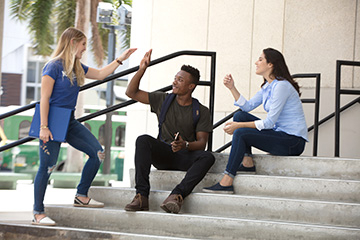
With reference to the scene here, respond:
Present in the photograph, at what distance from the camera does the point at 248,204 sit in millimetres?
4730

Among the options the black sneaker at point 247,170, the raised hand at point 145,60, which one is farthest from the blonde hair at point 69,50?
the black sneaker at point 247,170

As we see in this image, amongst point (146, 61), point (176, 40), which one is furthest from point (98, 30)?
point (146, 61)

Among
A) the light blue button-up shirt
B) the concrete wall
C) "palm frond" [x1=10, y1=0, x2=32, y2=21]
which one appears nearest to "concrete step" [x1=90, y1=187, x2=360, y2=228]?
the light blue button-up shirt

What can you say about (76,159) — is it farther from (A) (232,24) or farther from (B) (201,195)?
(B) (201,195)

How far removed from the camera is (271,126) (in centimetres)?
504

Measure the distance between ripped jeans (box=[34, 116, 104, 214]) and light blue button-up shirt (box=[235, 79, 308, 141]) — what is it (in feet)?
4.68

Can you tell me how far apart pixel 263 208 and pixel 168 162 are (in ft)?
3.40

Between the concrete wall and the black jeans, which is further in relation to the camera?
the concrete wall

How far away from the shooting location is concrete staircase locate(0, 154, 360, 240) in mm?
4449

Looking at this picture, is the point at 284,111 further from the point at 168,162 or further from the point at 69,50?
the point at 69,50

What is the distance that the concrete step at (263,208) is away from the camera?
4480mm

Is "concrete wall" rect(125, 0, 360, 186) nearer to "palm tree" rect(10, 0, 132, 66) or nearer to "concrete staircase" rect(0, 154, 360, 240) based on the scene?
"concrete staircase" rect(0, 154, 360, 240)

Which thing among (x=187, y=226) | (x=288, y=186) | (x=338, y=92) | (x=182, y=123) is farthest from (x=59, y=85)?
(x=338, y=92)

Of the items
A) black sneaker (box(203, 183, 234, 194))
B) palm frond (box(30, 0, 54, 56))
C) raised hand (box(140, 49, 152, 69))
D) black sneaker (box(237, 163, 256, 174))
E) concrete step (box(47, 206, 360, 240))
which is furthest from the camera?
palm frond (box(30, 0, 54, 56))
